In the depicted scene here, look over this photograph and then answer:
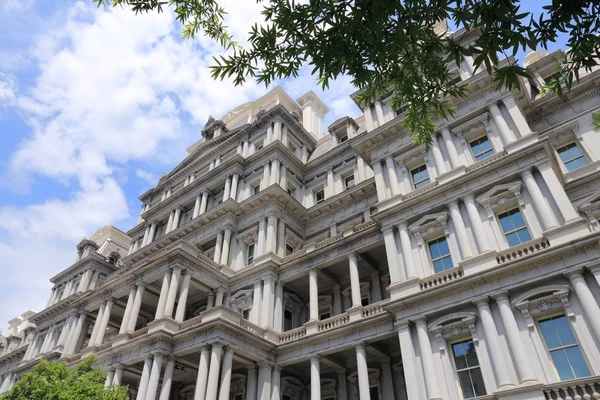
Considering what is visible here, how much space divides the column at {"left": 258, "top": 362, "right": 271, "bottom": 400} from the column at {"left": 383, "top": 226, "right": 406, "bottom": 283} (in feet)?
26.9

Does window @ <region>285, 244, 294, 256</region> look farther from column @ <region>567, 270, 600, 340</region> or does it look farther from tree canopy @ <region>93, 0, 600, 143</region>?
tree canopy @ <region>93, 0, 600, 143</region>

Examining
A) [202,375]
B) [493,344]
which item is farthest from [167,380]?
[493,344]

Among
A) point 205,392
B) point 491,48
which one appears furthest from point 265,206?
point 491,48

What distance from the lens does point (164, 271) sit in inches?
933

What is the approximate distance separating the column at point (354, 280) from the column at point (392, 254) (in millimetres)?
2558

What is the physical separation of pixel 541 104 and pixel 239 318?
1977 cm

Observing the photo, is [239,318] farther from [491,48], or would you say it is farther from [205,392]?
[491,48]

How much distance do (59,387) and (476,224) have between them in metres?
17.6

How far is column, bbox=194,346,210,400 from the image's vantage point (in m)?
18.0

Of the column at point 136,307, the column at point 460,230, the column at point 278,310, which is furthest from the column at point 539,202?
the column at point 136,307

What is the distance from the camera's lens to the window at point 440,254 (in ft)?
57.5

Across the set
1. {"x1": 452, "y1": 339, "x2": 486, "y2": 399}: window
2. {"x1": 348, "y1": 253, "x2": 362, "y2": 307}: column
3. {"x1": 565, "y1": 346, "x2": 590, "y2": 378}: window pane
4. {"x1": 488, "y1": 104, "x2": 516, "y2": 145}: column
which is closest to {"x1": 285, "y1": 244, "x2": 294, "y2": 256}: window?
{"x1": 348, "y1": 253, "x2": 362, "y2": 307}: column

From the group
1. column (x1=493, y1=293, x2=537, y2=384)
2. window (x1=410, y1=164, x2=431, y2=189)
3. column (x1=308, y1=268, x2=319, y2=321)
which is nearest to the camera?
column (x1=493, y1=293, x2=537, y2=384)

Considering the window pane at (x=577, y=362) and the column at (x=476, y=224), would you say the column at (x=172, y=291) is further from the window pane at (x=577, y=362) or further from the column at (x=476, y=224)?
the window pane at (x=577, y=362)
